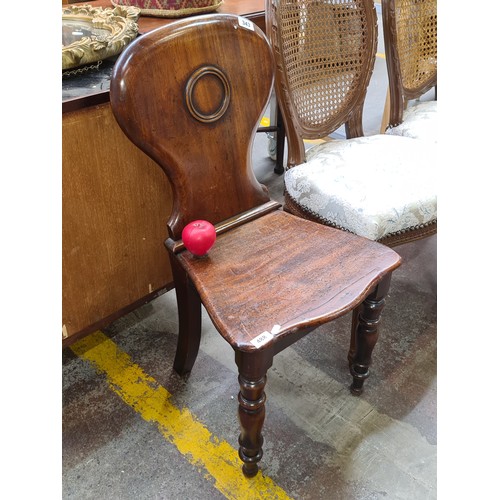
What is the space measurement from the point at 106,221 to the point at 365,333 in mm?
800

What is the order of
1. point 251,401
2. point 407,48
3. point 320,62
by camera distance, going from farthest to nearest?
point 407,48 < point 320,62 < point 251,401

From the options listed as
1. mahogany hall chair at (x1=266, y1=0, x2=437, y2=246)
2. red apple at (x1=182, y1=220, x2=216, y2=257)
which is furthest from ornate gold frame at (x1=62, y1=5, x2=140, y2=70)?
red apple at (x1=182, y1=220, x2=216, y2=257)

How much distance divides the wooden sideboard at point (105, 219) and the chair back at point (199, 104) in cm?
22

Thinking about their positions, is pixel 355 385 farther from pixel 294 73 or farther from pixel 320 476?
pixel 294 73

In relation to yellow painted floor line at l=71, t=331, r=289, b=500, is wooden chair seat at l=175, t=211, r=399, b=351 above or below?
above

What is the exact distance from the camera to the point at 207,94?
1.23 m

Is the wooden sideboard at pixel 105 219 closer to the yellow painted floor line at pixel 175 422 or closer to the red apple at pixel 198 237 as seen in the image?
the yellow painted floor line at pixel 175 422

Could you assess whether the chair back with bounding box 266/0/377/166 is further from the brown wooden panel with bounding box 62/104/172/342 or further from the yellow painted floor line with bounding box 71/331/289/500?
the yellow painted floor line with bounding box 71/331/289/500

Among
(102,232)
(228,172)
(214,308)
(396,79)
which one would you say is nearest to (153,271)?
(102,232)

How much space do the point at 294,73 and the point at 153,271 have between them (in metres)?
0.80

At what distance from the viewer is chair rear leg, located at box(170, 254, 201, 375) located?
1364 millimetres

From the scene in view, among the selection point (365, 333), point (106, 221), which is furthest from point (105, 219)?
point (365, 333)

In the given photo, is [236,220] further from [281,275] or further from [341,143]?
[341,143]

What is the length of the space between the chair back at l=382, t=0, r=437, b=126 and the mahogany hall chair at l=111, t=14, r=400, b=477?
80cm
